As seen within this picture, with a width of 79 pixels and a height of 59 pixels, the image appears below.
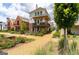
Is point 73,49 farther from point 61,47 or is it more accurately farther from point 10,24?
point 10,24

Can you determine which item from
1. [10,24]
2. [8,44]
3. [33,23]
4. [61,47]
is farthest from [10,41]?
[61,47]

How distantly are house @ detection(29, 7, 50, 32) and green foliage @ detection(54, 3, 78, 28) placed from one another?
9 centimetres

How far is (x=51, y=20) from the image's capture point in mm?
1438

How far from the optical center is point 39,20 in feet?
4.83

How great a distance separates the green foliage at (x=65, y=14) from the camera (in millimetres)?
1423

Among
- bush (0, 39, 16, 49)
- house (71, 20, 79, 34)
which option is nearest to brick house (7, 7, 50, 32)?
bush (0, 39, 16, 49)

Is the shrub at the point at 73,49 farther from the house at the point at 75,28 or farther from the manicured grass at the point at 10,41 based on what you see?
the manicured grass at the point at 10,41

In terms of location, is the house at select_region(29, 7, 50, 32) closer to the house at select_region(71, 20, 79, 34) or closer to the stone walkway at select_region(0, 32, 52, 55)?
the stone walkway at select_region(0, 32, 52, 55)

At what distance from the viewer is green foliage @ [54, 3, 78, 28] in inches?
56.0

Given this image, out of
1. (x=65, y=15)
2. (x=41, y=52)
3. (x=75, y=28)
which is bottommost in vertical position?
(x=41, y=52)

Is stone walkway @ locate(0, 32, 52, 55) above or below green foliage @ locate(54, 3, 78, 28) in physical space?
below

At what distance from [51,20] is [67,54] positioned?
33cm

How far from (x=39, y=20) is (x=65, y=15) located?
24 cm

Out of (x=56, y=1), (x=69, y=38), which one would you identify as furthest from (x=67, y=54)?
(x=56, y=1)
